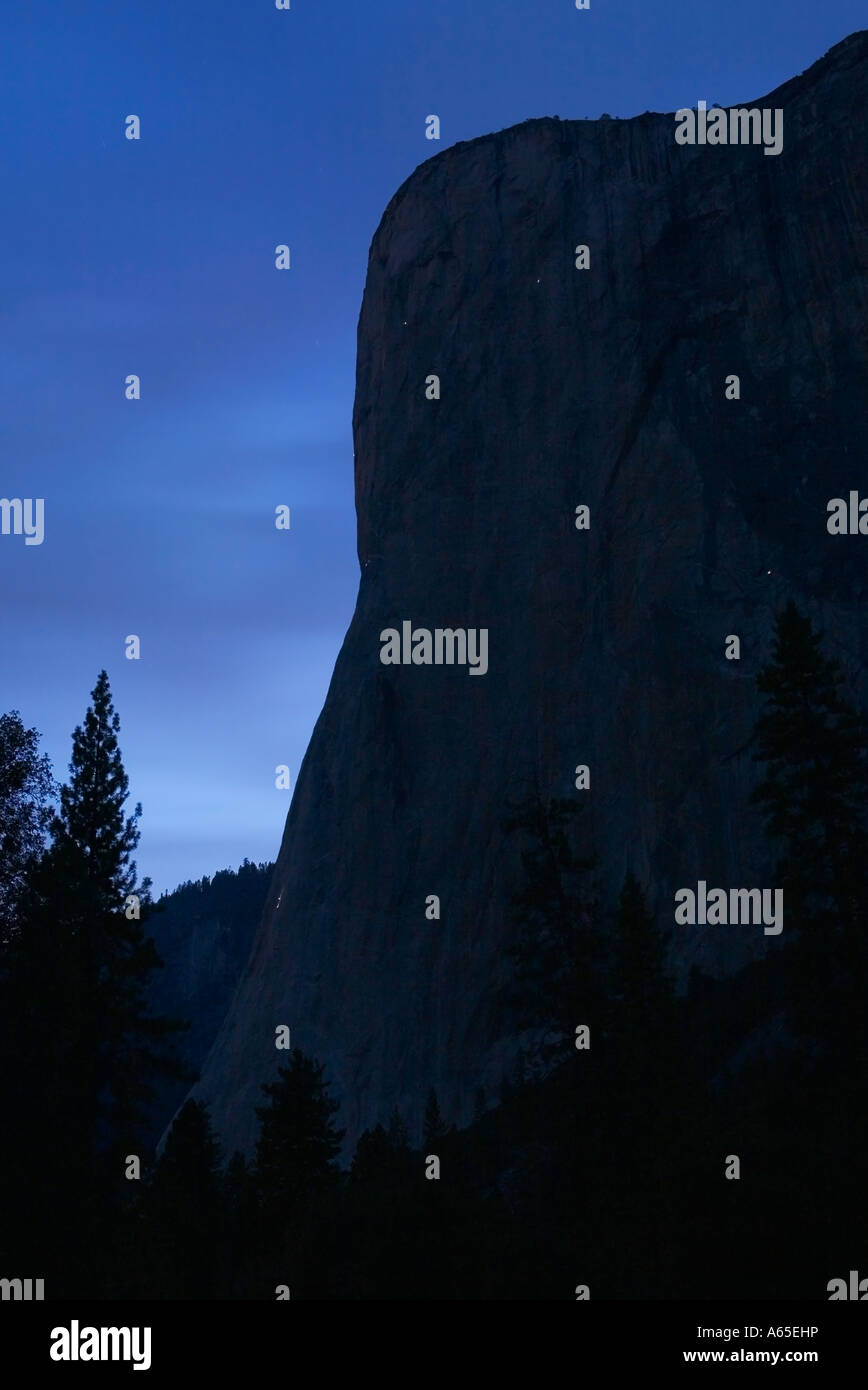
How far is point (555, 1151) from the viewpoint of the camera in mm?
35719

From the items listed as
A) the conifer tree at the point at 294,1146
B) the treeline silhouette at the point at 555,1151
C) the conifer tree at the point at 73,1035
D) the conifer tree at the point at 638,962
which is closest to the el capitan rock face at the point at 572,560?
the conifer tree at the point at 294,1146

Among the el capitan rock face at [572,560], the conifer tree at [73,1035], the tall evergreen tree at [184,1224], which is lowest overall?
the tall evergreen tree at [184,1224]

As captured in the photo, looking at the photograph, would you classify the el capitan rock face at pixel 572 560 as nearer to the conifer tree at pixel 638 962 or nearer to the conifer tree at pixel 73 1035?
the conifer tree at pixel 638 962

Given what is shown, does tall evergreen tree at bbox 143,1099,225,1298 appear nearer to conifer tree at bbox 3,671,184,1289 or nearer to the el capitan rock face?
conifer tree at bbox 3,671,184,1289

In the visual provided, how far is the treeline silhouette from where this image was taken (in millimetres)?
21172

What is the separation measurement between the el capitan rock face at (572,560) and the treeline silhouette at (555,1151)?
22.1 meters

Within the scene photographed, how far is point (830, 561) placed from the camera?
57.5 meters

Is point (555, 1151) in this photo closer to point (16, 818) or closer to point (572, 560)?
point (16, 818)

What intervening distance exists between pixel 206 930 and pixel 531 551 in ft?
275

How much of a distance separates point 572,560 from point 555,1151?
33.1m

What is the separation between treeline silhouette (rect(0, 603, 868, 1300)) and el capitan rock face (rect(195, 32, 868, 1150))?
22129mm

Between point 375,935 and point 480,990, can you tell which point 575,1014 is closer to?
point 480,990

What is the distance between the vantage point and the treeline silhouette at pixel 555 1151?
69.5 ft
